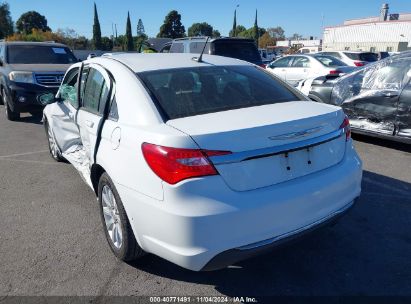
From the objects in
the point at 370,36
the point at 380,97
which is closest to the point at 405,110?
the point at 380,97

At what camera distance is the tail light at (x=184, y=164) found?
2162 mm

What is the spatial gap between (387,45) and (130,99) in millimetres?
68635

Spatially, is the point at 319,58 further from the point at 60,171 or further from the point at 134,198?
the point at 134,198

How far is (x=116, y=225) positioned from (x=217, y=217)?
1.13 m

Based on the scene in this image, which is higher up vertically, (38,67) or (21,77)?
(38,67)

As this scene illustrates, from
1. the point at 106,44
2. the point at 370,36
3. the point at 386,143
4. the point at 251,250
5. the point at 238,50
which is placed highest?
the point at 370,36

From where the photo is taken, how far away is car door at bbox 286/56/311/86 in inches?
508

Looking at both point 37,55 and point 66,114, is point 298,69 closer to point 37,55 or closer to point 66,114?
point 37,55

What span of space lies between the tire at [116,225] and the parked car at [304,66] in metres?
10.4

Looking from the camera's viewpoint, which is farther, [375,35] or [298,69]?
[375,35]

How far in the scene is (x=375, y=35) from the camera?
64250 millimetres

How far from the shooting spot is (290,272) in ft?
9.23

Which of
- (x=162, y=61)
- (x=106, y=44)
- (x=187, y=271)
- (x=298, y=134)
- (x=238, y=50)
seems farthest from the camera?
(x=106, y=44)

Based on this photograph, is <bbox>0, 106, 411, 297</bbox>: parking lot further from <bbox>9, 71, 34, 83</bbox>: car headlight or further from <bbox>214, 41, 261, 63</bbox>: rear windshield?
<bbox>214, 41, 261, 63</bbox>: rear windshield
